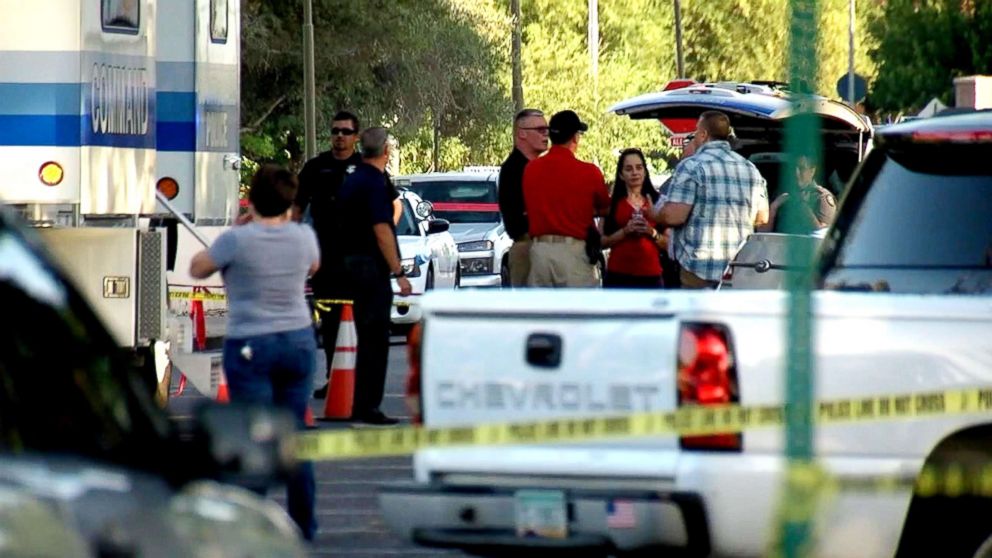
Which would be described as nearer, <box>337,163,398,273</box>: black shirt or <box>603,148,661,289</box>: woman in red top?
<box>603,148,661,289</box>: woman in red top

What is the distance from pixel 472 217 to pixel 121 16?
1394 centimetres

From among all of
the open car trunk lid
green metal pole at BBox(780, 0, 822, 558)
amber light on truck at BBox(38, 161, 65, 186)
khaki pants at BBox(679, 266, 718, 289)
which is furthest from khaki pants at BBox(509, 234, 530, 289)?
green metal pole at BBox(780, 0, 822, 558)

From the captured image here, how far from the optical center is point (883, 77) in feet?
220

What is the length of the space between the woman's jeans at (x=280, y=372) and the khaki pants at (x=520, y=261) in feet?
15.5

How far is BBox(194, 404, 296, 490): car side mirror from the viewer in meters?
4.75

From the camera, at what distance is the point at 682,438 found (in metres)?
7.01

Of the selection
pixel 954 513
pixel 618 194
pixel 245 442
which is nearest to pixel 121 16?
pixel 618 194

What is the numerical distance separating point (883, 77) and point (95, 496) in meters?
64.4

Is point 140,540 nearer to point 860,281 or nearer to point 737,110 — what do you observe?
point 860,281

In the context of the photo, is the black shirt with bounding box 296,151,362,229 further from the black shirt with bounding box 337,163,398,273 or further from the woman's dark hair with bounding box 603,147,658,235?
the woman's dark hair with bounding box 603,147,658,235

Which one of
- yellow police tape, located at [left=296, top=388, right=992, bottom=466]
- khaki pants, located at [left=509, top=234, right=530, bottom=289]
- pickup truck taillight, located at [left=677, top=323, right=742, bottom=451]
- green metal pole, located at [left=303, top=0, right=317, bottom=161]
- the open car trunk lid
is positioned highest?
green metal pole, located at [left=303, top=0, right=317, bottom=161]

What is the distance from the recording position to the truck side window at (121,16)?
14.0 meters

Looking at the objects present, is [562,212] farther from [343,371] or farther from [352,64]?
[352,64]

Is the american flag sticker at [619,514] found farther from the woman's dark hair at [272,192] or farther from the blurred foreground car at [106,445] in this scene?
the woman's dark hair at [272,192]
